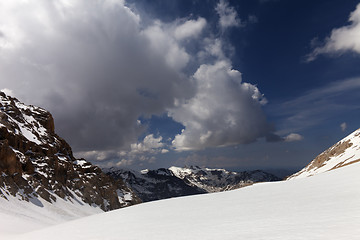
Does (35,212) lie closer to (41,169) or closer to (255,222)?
(41,169)

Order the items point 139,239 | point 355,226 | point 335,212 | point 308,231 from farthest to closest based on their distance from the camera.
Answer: point 139,239 < point 335,212 < point 308,231 < point 355,226

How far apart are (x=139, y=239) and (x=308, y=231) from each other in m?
6.78

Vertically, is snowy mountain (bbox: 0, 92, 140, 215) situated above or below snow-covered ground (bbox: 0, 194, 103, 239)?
above

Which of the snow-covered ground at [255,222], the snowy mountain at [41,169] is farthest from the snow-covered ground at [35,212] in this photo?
the snow-covered ground at [255,222]

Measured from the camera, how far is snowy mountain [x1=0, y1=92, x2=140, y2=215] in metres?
86.4

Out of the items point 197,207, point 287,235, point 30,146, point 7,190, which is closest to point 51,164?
point 30,146

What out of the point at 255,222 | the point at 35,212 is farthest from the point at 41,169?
the point at 255,222

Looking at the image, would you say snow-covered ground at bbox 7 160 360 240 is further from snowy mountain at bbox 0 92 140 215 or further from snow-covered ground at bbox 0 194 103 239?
snowy mountain at bbox 0 92 140 215

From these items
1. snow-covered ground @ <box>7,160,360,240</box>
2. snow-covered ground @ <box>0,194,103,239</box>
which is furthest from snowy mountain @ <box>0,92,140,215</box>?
snow-covered ground @ <box>7,160,360,240</box>

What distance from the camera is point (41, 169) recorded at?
11619 centimetres

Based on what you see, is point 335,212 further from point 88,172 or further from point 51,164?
point 88,172

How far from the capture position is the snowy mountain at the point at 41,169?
8638cm

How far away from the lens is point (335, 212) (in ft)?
28.8

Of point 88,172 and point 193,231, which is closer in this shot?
point 193,231
